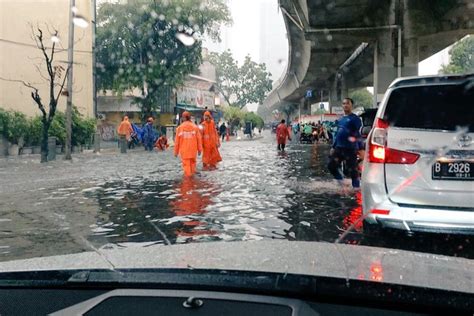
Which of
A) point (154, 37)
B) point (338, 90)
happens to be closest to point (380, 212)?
point (154, 37)

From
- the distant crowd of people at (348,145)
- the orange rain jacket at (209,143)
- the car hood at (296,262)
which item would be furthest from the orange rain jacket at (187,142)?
the car hood at (296,262)

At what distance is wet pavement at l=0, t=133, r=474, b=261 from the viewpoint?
6371 mm

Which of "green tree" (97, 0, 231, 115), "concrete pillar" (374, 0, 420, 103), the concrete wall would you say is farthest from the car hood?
"green tree" (97, 0, 231, 115)

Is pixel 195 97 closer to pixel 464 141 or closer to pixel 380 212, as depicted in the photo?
pixel 380 212

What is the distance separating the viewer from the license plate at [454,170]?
16.5 ft

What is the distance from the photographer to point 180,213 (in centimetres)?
846

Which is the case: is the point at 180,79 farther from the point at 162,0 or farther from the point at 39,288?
the point at 39,288

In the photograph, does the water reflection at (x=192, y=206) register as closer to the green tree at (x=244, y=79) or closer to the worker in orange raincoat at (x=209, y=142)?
the worker in orange raincoat at (x=209, y=142)

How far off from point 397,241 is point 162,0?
31.6 metres

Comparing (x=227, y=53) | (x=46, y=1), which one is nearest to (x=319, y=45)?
(x=46, y=1)

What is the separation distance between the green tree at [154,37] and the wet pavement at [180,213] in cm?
2234

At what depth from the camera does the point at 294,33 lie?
2745 cm

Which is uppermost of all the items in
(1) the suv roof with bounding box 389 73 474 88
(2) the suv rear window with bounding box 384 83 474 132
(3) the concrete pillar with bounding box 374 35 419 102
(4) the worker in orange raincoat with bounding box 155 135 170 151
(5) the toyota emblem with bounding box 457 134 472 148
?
(3) the concrete pillar with bounding box 374 35 419 102

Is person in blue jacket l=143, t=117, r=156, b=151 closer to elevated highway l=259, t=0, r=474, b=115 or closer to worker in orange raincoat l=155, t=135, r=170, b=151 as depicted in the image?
worker in orange raincoat l=155, t=135, r=170, b=151
